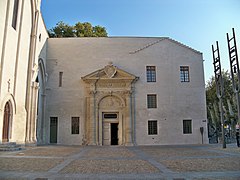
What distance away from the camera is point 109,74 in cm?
2239

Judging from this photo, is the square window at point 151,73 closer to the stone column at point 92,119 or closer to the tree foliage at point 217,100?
the stone column at point 92,119

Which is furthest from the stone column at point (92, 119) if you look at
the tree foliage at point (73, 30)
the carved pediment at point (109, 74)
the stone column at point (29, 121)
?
the tree foliage at point (73, 30)

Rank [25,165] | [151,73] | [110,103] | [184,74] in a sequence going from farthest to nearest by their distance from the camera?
1. [184,74]
2. [151,73]
3. [110,103]
4. [25,165]

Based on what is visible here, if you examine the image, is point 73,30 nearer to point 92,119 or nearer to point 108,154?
point 92,119

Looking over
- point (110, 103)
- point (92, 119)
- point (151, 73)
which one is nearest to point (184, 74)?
point (151, 73)

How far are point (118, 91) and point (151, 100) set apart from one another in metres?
3.26

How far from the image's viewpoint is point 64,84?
2272cm

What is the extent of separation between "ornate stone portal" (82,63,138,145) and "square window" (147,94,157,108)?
1.55 m

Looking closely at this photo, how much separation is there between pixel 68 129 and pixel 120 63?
7.97 meters

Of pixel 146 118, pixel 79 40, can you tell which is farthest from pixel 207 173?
pixel 79 40

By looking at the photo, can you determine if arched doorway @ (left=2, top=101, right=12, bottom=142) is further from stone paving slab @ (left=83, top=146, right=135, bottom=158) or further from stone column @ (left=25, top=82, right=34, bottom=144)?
stone paving slab @ (left=83, top=146, right=135, bottom=158)

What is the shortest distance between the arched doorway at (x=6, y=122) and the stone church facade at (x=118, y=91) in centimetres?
516

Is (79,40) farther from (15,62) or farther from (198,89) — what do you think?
(198,89)

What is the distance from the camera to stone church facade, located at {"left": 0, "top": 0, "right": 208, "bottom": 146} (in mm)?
21797
